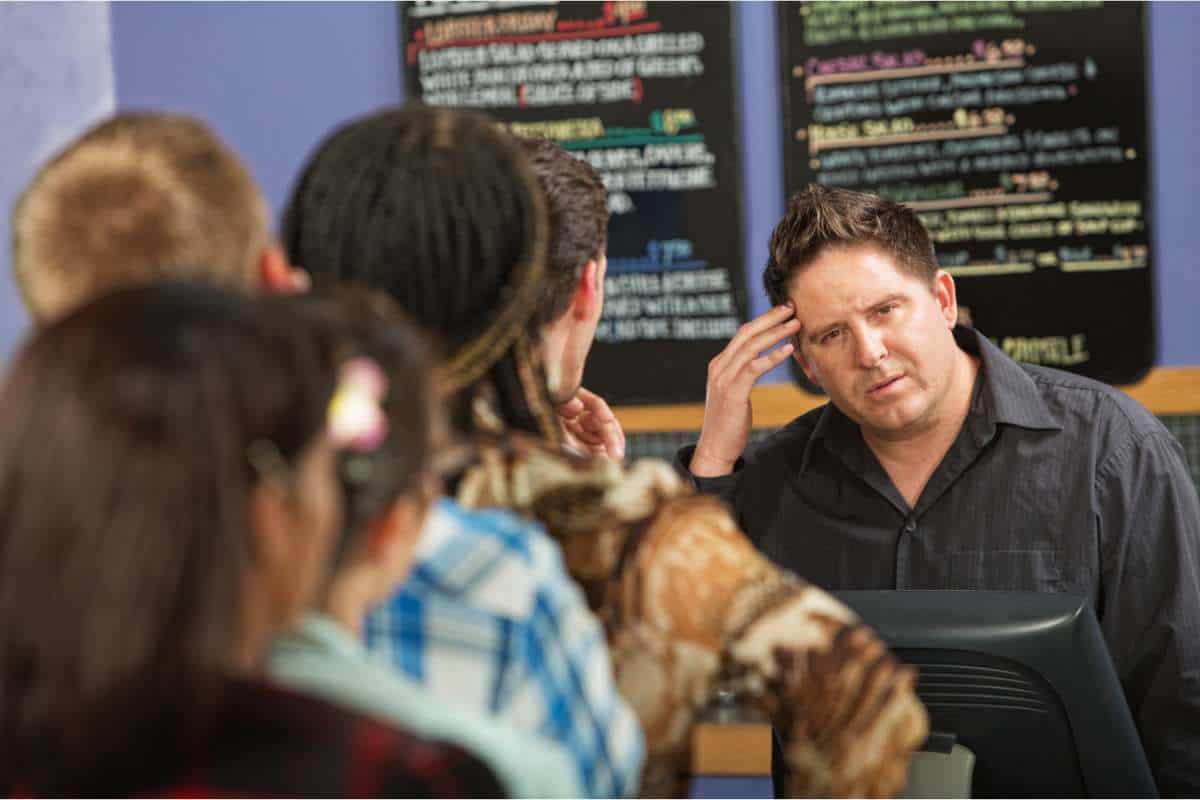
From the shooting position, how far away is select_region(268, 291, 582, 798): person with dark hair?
0.71 metres

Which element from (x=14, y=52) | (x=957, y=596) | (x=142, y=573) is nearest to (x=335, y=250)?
(x=142, y=573)

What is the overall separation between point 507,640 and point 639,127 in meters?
2.46

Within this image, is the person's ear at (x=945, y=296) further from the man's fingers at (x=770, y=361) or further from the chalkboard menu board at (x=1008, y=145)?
the chalkboard menu board at (x=1008, y=145)

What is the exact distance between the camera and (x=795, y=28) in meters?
3.09

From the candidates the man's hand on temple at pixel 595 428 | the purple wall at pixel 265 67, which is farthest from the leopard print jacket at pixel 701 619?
the purple wall at pixel 265 67

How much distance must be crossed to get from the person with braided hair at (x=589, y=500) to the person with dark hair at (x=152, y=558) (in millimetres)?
342

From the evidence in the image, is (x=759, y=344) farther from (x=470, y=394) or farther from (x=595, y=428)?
(x=470, y=394)

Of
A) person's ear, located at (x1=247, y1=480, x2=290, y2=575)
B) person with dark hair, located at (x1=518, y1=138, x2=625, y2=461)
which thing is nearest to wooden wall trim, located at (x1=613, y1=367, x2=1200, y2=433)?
person with dark hair, located at (x1=518, y1=138, x2=625, y2=461)

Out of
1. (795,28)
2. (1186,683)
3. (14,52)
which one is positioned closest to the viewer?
(1186,683)

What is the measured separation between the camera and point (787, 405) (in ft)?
10.3

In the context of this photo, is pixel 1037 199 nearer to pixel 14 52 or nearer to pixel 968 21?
pixel 968 21

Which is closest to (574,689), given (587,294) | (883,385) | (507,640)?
(507,640)

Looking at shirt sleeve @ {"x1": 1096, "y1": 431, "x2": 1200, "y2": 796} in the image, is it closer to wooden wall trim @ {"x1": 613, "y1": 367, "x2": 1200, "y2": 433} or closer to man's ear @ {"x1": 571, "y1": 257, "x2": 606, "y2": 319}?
wooden wall trim @ {"x1": 613, "y1": 367, "x2": 1200, "y2": 433}

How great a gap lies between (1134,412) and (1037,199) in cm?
93
